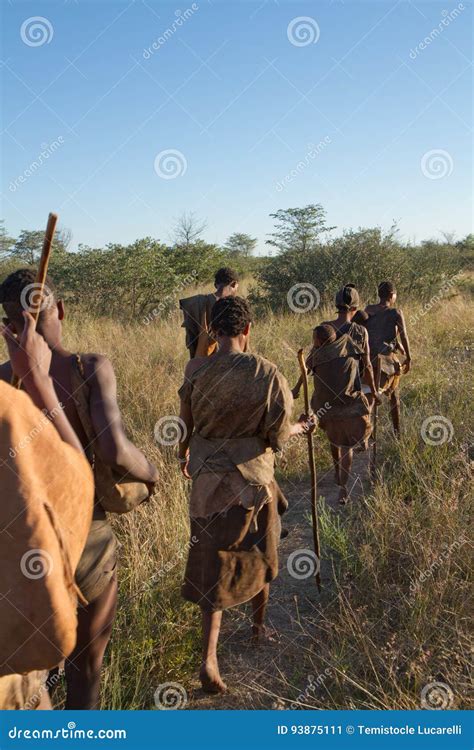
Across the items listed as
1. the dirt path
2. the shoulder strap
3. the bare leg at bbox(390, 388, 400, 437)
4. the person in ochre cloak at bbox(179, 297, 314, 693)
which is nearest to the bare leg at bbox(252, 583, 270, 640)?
the dirt path

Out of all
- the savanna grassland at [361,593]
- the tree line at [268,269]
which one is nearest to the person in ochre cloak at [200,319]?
the savanna grassland at [361,593]

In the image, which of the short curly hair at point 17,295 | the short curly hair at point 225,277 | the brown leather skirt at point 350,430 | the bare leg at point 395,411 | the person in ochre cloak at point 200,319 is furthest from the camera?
the bare leg at point 395,411

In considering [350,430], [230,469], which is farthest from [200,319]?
[230,469]

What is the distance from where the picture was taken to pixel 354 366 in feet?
14.5

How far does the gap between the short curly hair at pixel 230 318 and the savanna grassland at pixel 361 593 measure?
47.8 inches

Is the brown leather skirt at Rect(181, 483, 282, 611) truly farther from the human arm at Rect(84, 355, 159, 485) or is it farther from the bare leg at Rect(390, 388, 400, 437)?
the bare leg at Rect(390, 388, 400, 437)

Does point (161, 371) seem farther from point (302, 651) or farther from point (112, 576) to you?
point (112, 576)

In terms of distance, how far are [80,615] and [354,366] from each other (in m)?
2.94

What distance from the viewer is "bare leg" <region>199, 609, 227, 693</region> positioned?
254 centimetres

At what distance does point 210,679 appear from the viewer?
2.53 meters

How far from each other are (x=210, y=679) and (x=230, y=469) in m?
0.88

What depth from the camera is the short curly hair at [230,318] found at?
2.56 meters

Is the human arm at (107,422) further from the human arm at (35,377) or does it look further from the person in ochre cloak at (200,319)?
the person in ochre cloak at (200,319)

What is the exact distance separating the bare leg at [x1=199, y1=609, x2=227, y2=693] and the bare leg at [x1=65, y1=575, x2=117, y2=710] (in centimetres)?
57
